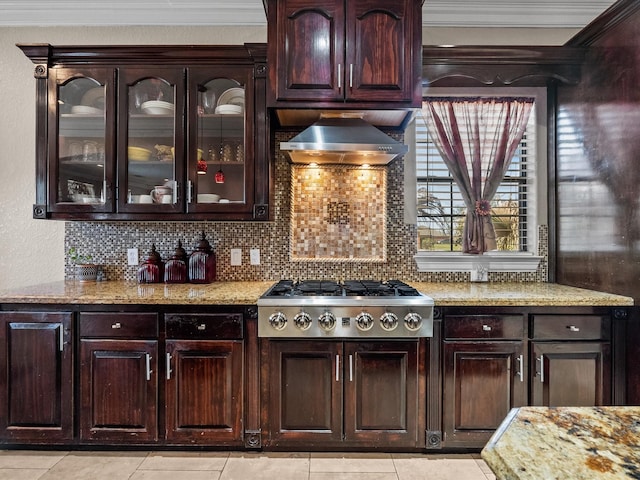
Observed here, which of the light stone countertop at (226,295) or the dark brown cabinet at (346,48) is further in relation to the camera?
the dark brown cabinet at (346,48)

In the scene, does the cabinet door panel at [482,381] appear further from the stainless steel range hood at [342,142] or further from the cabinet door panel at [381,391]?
the stainless steel range hood at [342,142]

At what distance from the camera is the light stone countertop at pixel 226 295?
84.2 inches

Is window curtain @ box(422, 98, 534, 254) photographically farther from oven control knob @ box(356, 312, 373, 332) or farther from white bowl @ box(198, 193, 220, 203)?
white bowl @ box(198, 193, 220, 203)

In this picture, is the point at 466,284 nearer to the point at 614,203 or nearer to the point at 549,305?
the point at 549,305

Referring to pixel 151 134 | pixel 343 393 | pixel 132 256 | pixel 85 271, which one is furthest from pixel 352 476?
pixel 151 134

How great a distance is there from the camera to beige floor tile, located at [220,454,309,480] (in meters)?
2.01

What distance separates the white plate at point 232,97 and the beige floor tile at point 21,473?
2367 millimetres

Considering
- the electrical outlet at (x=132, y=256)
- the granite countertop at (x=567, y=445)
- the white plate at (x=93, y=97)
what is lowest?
the granite countertop at (x=567, y=445)

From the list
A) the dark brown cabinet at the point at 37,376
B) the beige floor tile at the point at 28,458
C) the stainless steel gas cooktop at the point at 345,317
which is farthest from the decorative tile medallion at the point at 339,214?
the beige floor tile at the point at 28,458

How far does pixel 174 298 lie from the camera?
2.15 metres

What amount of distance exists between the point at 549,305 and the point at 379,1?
80.8 inches

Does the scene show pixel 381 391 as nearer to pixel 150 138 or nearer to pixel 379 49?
pixel 379 49

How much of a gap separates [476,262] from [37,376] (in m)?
2.94

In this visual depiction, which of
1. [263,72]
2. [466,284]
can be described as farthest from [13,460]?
[466,284]
